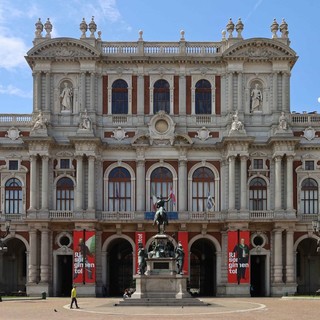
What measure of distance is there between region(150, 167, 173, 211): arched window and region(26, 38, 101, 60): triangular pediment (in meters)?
13.8

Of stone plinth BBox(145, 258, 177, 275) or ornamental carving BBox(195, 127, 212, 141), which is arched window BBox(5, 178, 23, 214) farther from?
stone plinth BBox(145, 258, 177, 275)

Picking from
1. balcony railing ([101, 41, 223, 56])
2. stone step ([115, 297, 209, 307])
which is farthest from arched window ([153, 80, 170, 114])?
stone step ([115, 297, 209, 307])

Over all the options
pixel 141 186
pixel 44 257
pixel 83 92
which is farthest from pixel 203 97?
pixel 44 257

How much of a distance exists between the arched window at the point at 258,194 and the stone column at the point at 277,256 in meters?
3.49

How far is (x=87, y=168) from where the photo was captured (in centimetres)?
8050

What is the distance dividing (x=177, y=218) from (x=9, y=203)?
57.4 ft

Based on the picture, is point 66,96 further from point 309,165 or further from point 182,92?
point 309,165

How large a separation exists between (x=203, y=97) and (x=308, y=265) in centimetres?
2125

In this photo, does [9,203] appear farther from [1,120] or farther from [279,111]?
[279,111]

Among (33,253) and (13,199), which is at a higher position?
(13,199)

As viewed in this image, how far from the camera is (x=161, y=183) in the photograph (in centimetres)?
8181

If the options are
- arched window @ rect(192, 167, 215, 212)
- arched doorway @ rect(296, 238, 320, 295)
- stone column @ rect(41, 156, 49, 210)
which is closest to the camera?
stone column @ rect(41, 156, 49, 210)

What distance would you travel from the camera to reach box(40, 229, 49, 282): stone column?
78312 millimetres

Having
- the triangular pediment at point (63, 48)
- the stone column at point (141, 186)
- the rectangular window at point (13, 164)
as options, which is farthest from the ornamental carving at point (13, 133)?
the stone column at point (141, 186)
